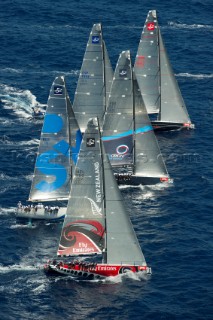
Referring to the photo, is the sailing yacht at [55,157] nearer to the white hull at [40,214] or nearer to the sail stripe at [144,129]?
the white hull at [40,214]

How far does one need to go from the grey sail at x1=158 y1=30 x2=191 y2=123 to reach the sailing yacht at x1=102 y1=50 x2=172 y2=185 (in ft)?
74.8

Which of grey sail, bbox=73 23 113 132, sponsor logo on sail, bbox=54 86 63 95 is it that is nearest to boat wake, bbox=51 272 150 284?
sponsor logo on sail, bbox=54 86 63 95

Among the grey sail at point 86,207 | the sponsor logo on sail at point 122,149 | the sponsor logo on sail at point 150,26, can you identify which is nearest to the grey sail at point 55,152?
the sponsor logo on sail at point 122,149

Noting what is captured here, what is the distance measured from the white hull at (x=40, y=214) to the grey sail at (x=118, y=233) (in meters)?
17.9

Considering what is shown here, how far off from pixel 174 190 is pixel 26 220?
84.6ft

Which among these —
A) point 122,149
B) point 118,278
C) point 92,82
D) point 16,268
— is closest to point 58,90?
point 122,149

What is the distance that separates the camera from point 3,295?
426 feet

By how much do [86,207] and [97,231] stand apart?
Result: 3710mm

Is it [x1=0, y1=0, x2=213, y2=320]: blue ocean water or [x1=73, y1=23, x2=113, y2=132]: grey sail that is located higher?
[x1=73, y1=23, x2=113, y2=132]: grey sail

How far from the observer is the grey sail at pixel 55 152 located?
14675 cm

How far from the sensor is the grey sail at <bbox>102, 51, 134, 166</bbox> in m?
161

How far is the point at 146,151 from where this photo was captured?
16412 centimetres

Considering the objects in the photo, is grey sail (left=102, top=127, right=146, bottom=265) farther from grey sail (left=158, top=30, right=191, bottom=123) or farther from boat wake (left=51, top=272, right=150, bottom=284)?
grey sail (left=158, top=30, right=191, bottom=123)

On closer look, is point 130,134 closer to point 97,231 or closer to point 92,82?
point 92,82
